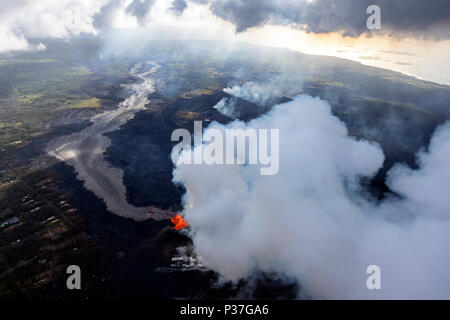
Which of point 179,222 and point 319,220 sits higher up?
point 319,220

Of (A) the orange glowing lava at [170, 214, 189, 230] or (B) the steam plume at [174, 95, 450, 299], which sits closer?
(B) the steam plume at [174, 95, 450, 299]

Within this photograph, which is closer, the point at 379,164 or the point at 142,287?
the point at 142,287

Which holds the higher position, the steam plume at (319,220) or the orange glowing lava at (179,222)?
the steam plume at (319,220)

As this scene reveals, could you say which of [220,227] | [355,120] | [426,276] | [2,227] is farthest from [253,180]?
[355,120]

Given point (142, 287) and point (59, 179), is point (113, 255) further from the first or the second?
point (59, 179)

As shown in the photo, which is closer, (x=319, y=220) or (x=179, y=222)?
(x=319, y=220)

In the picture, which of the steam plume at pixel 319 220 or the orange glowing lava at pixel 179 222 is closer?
the steam plume at pixel 319 220

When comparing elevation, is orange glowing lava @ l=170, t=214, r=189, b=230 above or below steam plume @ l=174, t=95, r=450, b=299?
below
